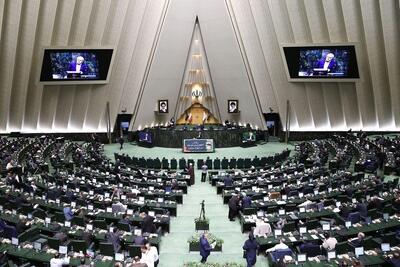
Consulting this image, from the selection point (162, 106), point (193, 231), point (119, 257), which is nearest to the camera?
point (119, 257)

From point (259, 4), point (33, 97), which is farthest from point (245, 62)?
point (33, 97)

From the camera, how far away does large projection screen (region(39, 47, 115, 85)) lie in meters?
35.8

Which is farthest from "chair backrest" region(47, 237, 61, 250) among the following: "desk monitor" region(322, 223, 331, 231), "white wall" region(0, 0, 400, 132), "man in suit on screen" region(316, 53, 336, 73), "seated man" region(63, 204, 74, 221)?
"man in suit on screen" region(316, 53, 336, 73)

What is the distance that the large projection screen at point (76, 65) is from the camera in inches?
1407

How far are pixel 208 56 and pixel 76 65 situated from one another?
45.7 ft

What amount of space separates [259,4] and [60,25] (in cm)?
1657

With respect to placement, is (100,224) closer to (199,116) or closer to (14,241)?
(14,241)

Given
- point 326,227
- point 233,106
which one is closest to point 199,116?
point 233,106

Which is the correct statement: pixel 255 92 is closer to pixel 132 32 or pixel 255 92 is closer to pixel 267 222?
pixel 132 32

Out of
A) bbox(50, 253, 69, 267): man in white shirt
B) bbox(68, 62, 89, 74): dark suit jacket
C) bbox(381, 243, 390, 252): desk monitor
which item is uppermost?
bbox(68, 62, 89, 74): dark suit jacket

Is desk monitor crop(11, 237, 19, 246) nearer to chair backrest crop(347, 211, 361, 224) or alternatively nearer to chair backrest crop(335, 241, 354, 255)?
chair backrest crop(335, 241, 354, 255)

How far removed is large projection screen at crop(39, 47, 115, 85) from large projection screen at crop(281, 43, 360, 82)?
14.9m

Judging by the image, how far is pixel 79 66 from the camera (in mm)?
36406

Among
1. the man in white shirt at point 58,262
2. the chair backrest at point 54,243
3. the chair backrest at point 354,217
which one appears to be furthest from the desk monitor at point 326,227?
the chair backrest at point 54,243
